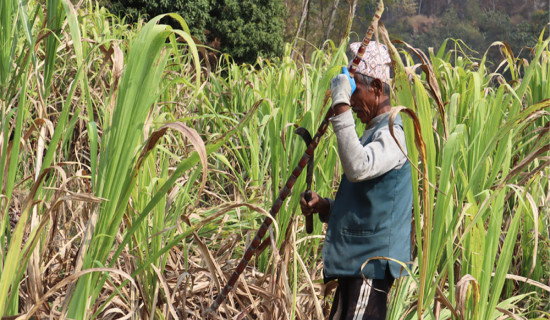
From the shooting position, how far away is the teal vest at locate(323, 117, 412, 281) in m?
1.74

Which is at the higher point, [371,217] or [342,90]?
[342,90]

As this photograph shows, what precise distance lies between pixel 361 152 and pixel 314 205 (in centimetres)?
34

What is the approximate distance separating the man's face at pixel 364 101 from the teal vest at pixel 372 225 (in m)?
0.07

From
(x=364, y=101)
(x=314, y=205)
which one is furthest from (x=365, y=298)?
(x=364, y=101)

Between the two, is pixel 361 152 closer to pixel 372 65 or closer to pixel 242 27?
pixel 372 65

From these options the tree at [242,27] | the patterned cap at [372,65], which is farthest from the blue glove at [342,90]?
the tree at [242,27]

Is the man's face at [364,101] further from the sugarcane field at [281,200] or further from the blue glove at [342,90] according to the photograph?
the blue glove at [342,90]

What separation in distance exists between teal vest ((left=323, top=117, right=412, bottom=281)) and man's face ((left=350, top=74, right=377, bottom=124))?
0.07m

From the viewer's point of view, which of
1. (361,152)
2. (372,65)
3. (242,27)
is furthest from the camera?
(242,27)

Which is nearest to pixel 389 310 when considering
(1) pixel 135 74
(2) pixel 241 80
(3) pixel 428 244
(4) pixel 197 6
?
(3) pixel 428 244

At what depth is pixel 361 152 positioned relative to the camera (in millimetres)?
1604

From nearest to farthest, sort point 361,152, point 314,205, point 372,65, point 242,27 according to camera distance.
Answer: point 361,152 < point 372,65 < point 314,205 < point 242,27

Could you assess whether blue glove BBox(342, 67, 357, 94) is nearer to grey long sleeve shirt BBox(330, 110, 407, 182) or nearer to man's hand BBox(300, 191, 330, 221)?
grey long sleeve shirt BBox(330, 110, 407, 182)

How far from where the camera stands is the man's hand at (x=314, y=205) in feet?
6.16
